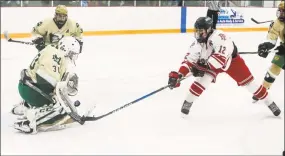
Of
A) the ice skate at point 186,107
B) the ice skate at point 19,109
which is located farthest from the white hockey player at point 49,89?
the ice skate at point 186,107

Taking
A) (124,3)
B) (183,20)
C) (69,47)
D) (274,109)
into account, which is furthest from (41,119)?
(183,20)

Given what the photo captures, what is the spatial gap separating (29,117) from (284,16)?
200 centimetres

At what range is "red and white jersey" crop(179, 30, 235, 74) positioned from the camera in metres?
2.64

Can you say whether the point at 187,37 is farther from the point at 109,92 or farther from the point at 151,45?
the point at 109,92

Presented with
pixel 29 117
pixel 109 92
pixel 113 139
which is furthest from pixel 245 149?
pixel 109 92

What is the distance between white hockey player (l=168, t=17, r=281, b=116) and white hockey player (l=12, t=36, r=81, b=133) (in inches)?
26.2

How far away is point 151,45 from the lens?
248 inches

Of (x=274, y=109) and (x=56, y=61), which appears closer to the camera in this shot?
(x=56, y=61)

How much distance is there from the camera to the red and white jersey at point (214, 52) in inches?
104

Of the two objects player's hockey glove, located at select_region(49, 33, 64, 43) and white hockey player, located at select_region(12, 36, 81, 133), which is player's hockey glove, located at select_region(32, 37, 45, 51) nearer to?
player's hockey glove, located at select_region(49, 33, 64, 43)

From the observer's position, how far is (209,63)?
2.66 meters

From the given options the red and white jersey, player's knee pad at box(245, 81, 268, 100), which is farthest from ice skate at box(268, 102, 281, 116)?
the red and white jersey

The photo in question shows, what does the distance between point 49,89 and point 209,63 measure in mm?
987

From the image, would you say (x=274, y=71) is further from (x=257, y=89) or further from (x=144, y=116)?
(x=144, y=116)
